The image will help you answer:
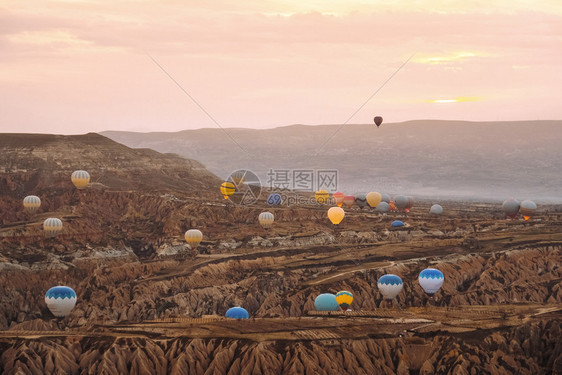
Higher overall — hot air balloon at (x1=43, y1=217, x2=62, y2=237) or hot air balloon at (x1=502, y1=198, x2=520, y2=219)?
hot air balloon at (x1=43, y1=217, x2=62, y2=237)

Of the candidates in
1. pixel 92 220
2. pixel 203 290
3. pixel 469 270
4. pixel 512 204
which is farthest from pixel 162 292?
pixel 512 204

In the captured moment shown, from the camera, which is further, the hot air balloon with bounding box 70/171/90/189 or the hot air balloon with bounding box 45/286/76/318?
the hot air balloon with bounding box 70/171/90/189

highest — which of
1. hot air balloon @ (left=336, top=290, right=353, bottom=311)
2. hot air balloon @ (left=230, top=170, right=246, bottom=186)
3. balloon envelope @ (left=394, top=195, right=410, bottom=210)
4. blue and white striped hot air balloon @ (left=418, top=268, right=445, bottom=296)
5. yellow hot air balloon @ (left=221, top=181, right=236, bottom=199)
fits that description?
hot air balloon @ (left=230, top=170, right=246, bottom=186)

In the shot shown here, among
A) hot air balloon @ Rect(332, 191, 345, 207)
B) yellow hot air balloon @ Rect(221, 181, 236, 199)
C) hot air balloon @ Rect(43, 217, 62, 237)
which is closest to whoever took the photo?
hot air balloon @ Rect(43, 217, 62, 237)

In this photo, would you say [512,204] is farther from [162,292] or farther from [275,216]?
[162,292]

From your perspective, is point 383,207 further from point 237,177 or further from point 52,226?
point 52,226

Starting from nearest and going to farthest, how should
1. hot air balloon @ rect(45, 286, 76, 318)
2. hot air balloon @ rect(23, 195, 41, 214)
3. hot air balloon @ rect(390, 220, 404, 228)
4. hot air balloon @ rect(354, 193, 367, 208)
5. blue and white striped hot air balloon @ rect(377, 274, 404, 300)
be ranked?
hot air balloon @ rect(45, 286, 76, 318) → blue and white striped hot air balloon @ rect(377, 274, 404, 300) → hot air balloon @ rect(23, 195, 41, 214) → hot air balloon @ rect(390, 220, 404, 228) → hot air balloon @ rect(354, 193, 367, 208)

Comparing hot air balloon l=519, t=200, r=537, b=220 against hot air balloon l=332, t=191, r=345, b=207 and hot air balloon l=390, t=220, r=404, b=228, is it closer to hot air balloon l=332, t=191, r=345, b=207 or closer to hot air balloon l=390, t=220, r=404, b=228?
hot air balloon l=390, t=220, r=404, b=228

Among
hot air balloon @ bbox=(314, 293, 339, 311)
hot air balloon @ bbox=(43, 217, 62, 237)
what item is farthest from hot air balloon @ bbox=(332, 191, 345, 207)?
hot air balloon @ bbox=(314, 293, 339, 311)
